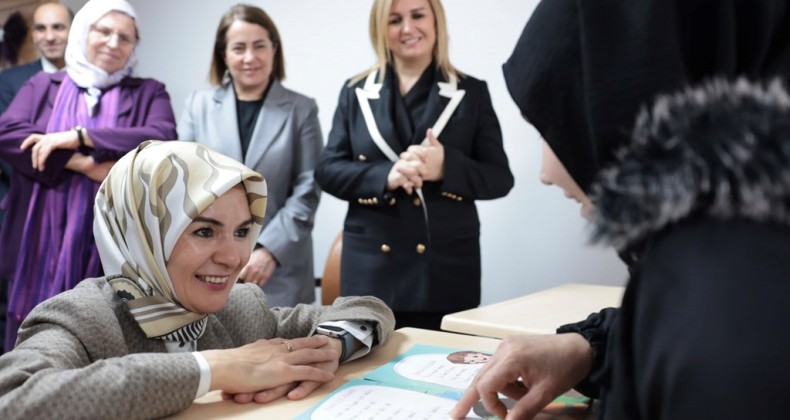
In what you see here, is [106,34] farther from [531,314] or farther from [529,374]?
[529,374]

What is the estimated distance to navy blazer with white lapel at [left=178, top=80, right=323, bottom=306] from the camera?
2.82 meters

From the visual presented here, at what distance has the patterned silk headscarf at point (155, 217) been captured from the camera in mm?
1401

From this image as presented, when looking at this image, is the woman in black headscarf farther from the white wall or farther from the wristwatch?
the white wall

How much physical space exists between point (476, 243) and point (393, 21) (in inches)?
33.3

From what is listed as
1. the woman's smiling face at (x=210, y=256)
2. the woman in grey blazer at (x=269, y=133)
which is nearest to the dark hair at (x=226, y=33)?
the woman in grey blazer at (x=269, y=133)

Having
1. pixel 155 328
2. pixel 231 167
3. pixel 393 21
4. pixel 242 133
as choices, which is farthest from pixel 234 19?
pixel 155 328

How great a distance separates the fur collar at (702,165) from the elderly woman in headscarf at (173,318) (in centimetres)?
70

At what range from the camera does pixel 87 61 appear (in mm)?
2752

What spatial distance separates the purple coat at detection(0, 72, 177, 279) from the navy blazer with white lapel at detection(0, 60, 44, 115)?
0.54 metres

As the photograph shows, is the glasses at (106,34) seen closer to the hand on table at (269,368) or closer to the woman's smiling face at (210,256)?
the woman's smiling face at (210,256)

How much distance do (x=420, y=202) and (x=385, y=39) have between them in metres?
0.62

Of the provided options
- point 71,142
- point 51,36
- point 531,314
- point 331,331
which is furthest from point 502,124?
point 331,331

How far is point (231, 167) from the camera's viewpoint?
4.92 feet

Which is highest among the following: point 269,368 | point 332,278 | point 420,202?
point 420,202
